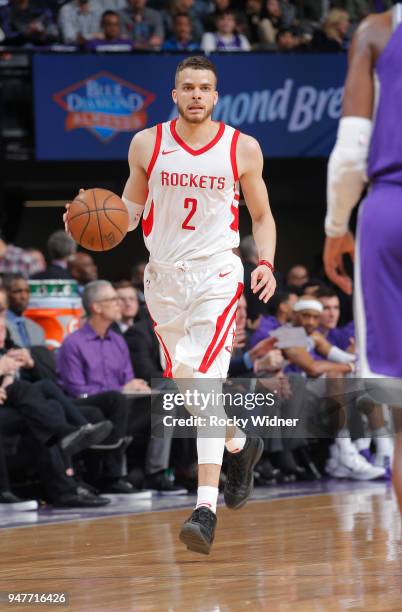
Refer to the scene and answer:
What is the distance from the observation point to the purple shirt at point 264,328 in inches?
361

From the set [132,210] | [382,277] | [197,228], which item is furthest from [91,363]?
[382,277]

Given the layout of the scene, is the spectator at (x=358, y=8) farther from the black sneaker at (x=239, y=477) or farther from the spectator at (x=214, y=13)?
the black sneaker at (x=239, y=477)

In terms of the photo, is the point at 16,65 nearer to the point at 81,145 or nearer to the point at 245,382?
the point at 81,145

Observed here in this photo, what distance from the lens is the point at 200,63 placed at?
5059mm

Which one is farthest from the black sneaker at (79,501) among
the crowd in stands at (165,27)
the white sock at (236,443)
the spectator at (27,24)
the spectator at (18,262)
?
the spectator at (27,24)

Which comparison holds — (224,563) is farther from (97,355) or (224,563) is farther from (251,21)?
(251,21)

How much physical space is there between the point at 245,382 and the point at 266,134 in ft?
18.9

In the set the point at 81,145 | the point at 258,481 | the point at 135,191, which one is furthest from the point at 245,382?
the point at 81,145

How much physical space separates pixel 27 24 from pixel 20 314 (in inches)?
247

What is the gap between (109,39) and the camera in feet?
43.8

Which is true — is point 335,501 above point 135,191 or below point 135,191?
below

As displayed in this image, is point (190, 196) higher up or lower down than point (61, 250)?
higher up

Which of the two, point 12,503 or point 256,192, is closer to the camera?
point 256,192

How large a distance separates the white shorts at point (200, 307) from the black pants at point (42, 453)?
2.33m
